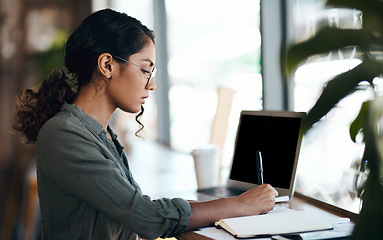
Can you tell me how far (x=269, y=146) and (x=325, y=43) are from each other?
1058 mm

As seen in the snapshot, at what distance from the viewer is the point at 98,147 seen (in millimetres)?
1361

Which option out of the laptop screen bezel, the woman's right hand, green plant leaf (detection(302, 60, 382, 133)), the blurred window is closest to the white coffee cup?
the laptop screen bezel

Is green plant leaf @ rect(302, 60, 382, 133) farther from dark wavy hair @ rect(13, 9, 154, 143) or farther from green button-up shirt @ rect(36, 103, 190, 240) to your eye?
dark wavy hair @ rect(13, 9, 154, 143)

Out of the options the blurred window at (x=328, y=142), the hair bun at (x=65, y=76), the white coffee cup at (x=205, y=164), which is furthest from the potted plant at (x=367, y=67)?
the white coffee cup at (x=205, y=164)

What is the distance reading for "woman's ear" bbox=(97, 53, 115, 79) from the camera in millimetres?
1441

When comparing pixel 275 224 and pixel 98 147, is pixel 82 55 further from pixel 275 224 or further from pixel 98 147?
pixel 275 224

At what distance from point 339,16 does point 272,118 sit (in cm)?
47

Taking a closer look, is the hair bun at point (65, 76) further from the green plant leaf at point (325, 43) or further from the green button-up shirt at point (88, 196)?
the green plant leaf at point (325, 43)

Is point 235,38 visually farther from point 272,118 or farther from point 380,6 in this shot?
point 380,6

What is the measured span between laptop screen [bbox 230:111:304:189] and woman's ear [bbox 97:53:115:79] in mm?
624

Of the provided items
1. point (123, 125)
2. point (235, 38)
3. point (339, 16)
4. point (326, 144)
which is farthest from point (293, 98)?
point (123, 125)

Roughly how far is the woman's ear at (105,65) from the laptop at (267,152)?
1.90 ft

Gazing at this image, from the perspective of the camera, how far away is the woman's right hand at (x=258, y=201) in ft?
4.57

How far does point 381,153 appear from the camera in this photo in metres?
0.65
